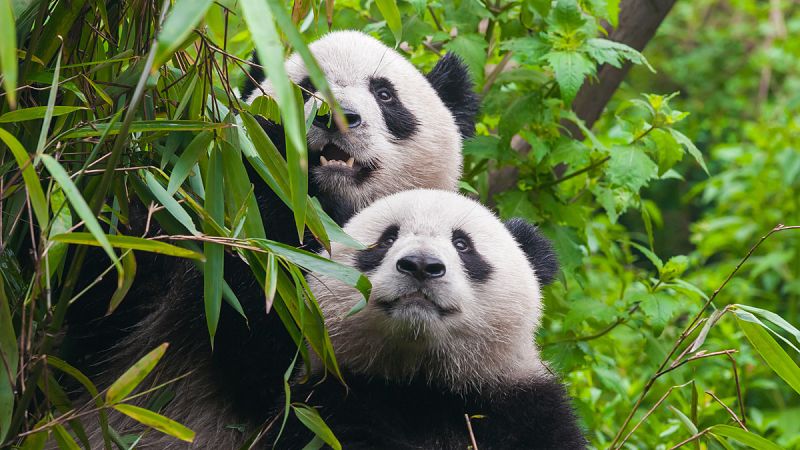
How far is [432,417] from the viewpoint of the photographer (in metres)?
2.48

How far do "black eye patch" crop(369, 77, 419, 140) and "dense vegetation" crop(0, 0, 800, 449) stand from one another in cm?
31

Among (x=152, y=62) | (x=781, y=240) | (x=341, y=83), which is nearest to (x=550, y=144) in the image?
(x=341, y=83)

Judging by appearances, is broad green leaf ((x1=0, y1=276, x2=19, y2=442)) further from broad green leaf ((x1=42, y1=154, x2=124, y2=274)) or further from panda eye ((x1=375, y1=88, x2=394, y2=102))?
panda eye ((x1=375, y1=88, x2=394, y2=102))

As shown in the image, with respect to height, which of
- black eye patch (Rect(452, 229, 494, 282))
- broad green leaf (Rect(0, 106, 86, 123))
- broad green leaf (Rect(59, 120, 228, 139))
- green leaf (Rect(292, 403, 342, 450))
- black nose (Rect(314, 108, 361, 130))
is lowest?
green leaf (Rect(292, 403, 342, 450))

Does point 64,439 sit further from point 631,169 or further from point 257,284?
point 631,169

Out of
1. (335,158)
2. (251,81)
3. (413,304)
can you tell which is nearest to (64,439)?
(413,304)

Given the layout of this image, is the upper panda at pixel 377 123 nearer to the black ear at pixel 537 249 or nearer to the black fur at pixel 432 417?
the black ear at pixel 537 249

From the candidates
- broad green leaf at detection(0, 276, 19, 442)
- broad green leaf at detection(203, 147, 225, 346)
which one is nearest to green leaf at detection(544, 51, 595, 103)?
broad green leaf at detection(203, 147, 225, 346)

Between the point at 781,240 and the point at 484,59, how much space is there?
382 cm

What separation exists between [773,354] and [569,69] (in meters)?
1.15

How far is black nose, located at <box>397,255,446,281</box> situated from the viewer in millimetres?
2256

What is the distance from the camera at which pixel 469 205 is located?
2.65 meters

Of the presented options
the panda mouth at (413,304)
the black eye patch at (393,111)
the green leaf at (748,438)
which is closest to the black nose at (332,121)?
the black eye patch at (393,111)

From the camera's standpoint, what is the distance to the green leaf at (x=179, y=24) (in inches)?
52.7
